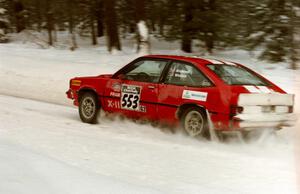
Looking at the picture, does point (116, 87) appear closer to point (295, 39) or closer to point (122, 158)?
point (122, 158)

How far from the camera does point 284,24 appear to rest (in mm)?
17500

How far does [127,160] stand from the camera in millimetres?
6430

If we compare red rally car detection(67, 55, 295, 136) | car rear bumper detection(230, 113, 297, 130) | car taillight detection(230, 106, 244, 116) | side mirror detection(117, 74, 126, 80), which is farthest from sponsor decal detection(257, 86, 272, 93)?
side mirror detection(117, 74, 126, 80)

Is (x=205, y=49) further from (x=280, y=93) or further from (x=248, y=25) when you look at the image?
(x=280, y=93)

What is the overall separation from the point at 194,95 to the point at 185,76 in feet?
1.55

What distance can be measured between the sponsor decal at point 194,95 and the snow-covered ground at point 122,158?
0.64 metres

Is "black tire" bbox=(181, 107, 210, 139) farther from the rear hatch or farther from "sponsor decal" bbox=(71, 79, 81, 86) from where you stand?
"sponsor decal" bbox=(71, 79, 81, 86)

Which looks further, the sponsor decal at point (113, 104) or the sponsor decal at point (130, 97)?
the sponsor decal at point (113, 104)

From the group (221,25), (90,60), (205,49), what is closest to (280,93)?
(221,25)

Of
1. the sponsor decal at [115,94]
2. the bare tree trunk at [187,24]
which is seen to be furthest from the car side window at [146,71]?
the bare tree trunk at [187,24]

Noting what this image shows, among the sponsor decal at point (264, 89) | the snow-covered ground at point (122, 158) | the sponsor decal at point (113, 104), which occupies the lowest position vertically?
the snow-covered ground at point (122, 158)

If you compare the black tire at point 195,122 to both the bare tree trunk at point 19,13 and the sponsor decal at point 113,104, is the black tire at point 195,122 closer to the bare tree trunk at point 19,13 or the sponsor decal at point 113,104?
the sponsor decal at point 113,104

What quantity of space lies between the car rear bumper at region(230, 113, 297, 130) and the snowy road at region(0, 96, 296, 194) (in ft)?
1.09

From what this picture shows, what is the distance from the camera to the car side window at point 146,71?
8531mm
